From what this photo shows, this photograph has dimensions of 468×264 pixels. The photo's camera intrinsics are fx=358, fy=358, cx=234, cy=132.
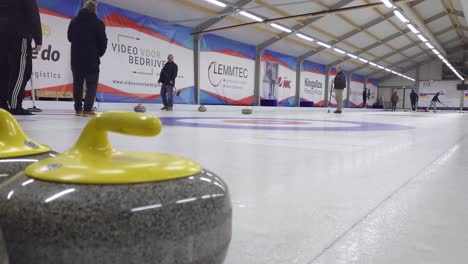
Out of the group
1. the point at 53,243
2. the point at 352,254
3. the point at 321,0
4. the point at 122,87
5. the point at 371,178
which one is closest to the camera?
the point at 53,243

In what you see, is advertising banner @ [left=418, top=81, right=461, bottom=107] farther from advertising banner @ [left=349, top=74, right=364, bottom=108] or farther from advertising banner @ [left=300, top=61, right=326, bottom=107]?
advertising banner @ [left=300, top=61, right=326, bottom=107]

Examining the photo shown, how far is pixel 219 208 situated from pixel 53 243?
156mm

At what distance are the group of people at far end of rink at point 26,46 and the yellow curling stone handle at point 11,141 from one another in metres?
3.39

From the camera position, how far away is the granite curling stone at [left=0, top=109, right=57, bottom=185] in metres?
Result: 0.47

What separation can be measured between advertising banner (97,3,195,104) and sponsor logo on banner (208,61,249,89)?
131 centimetres

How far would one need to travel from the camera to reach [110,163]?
36 centimetres

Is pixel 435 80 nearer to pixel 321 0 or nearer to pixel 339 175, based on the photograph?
pixel 321 0

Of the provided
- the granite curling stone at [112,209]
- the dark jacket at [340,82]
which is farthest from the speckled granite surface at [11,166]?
the dark jacket at [340,82]

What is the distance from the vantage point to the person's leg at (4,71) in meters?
3.30

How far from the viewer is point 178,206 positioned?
1.11ft

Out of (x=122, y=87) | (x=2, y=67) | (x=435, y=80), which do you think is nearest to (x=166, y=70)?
(x=122, y=87)

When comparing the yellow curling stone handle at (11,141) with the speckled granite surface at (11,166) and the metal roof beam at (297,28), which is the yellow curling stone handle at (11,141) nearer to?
the speckled granite surface at (11,166)

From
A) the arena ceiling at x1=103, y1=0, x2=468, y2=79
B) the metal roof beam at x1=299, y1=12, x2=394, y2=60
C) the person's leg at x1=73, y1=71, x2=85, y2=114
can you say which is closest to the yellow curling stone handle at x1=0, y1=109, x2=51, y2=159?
the person's leg at x1=73, y1=71, x2=85, y2=114

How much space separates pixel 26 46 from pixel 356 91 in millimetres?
26776
